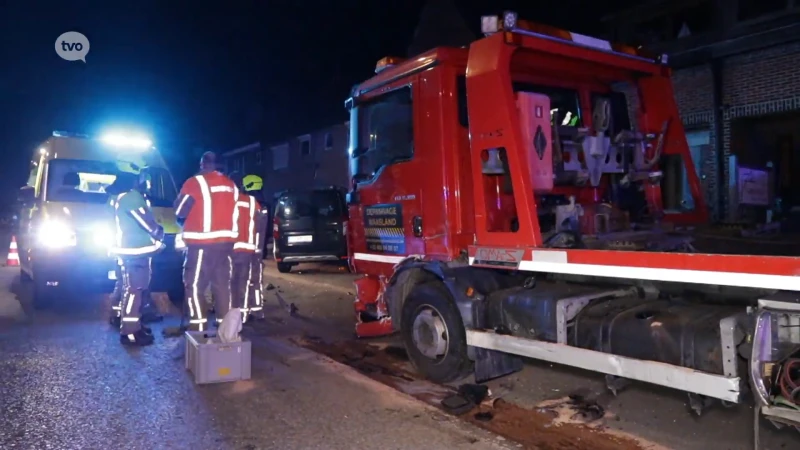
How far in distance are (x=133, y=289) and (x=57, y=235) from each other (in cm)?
217

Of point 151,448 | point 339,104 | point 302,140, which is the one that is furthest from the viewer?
point 302,140

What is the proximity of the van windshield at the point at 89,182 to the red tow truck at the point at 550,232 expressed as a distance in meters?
4.19

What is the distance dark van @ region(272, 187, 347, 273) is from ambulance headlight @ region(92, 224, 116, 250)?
5.44 meters

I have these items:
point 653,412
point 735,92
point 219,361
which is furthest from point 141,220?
point 735,92

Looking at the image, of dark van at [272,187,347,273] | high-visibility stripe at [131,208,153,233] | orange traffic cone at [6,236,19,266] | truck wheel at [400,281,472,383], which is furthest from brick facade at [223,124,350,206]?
truck wheel at [400,281,472,383]

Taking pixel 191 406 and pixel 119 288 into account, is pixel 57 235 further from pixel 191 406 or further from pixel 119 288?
pixel 191 406

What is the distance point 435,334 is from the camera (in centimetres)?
568

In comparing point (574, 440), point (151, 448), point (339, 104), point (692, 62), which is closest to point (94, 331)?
point (151, 448)

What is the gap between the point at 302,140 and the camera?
2630 cm

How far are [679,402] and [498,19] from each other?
3.22m

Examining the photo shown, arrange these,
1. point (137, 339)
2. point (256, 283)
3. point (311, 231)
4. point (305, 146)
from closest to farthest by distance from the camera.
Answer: point (137, 339) < point (256, 283) < point (311, 231) < point (305, 146)

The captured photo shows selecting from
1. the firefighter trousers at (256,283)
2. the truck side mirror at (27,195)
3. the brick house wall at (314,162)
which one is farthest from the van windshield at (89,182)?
the brick house wall at (314,162)

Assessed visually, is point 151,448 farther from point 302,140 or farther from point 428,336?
point 302,140

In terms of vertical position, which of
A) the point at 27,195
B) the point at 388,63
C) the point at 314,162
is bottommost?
the point at 27,195
